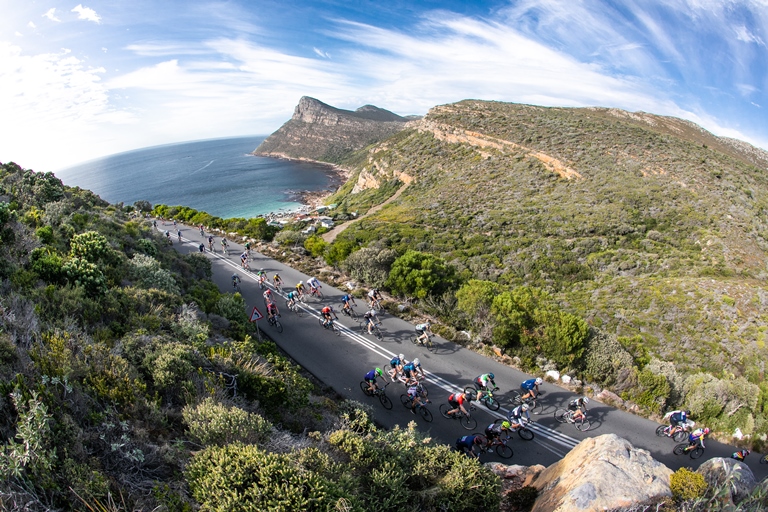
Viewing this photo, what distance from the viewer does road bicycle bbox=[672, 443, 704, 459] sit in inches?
348

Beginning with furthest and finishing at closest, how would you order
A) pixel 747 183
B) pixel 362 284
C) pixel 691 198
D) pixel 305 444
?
pixel 747 183, pixel 691 198, pixel 362 284, pixel 305 444

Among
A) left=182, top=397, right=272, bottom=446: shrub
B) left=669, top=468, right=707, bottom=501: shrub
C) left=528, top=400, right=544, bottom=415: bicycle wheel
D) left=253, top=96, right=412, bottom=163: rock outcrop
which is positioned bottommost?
left=528, top=400, right=544, bottom=415: bicycle wheel

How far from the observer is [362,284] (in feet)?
62.3

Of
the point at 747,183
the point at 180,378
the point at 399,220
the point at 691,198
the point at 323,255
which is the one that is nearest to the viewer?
the point at 180,378

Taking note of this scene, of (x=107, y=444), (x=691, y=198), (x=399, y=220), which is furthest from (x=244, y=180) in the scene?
(x=107, y=444)

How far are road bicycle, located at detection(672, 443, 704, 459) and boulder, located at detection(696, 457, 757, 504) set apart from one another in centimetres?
247

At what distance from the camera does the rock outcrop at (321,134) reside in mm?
149125

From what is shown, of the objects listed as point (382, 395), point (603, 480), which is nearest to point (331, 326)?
point (382, 395)

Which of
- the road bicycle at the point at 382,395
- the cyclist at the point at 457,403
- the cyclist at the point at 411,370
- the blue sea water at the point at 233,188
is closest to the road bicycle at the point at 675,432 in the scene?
the cyclist at the point at 457,403

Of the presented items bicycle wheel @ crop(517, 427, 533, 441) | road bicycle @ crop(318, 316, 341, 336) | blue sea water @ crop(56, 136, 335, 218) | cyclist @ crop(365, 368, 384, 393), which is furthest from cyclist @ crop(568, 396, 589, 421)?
blue sea water @ crop(56, 136, 335, 218)

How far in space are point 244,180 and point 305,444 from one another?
115 m

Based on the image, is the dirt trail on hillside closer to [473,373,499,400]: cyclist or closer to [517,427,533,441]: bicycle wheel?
[473,373,499,400]: cyclist

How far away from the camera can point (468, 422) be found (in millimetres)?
9867

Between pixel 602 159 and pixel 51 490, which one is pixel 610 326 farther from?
pixel 602 159
